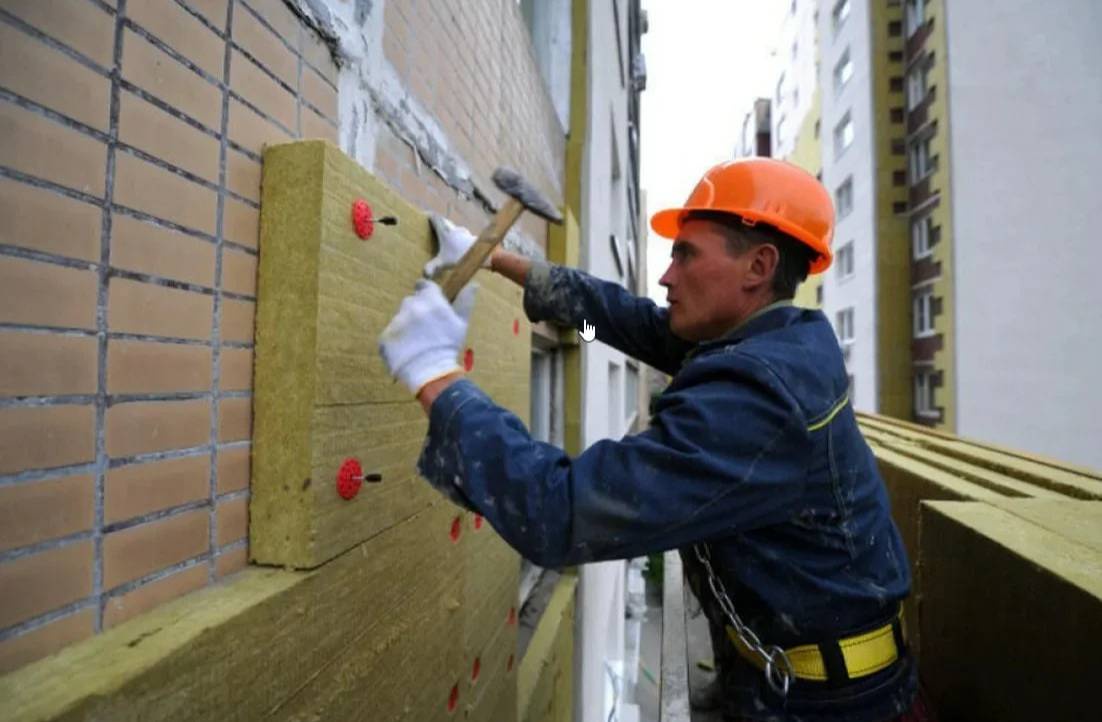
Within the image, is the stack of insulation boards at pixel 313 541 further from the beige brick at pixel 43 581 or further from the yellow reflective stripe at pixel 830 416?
the yellow reflective stripe at pixel 830 416

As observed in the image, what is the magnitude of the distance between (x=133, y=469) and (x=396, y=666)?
973 mm

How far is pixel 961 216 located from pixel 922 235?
1.74 meters

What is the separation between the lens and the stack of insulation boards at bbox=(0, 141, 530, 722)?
0.96 metres

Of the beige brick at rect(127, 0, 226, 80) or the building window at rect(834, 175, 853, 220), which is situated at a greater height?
the building window at rect(834, 175, 853, 220)

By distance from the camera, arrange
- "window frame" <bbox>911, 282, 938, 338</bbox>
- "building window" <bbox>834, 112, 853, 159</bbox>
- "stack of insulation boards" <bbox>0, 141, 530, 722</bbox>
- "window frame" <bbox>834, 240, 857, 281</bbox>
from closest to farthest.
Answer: "stack of insulation boards" <bbox>0, 141, 530, 722</bbox>
"window frame" <bbox>911, 282, 938, 338</bbox>
"window frame" <bbox>834, 240, 857, 281</bbox>
"building window" <bbox>834, 112, 853, 159</bbox>

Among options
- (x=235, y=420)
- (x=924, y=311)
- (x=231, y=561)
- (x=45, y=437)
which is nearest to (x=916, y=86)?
(x=924, y=311)

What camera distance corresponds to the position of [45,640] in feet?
2.91

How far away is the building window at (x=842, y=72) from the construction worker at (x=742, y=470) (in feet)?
71.5

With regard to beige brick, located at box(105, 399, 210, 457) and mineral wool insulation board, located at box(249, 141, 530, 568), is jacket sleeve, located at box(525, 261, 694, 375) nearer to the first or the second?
mineral wool insulation board, located at box(249, 141, 530, 568)

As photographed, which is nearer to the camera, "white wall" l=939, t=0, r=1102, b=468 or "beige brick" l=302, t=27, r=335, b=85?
"beige brick" l=302, t=27, r=335, b=85

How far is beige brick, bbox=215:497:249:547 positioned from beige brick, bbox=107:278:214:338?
0.33 metres

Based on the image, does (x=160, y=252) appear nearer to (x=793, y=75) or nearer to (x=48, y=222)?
(x=48, y=222)

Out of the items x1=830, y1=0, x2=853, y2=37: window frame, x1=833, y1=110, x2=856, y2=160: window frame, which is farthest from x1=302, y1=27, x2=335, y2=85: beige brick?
x1=830, y1=0, x2=853, y2=37: window frame

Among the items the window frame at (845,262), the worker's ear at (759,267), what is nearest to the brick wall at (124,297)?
the worker's ear at (759,267)
